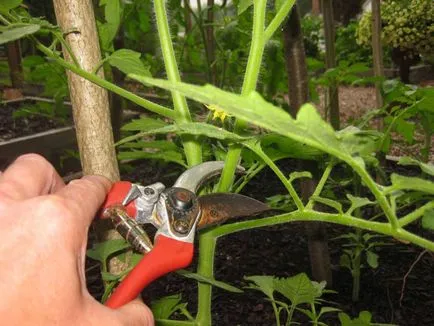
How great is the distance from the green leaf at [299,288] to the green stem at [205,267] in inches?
7.9

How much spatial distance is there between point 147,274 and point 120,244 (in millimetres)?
114

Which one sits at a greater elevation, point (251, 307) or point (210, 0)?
point (210, 0)

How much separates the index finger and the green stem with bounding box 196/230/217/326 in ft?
0.48

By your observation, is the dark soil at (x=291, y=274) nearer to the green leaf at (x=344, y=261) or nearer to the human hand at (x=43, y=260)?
the green leaf at (x=344, y=261)

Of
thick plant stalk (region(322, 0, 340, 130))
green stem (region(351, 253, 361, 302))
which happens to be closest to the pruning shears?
green stem (region(351, 253, 361, 302))

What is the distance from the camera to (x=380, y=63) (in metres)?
1.48

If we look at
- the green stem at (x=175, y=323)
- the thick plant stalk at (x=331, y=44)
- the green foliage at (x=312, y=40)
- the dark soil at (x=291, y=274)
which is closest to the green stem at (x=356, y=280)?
the dark soil at (x=291, y=274)

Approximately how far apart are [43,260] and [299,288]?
51cm

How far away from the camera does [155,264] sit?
0.54m

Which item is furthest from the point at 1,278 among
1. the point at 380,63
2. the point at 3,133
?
the point at 3,133

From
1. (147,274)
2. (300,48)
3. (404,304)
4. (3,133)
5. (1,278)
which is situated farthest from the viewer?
(3,133)

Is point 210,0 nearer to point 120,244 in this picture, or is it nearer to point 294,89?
point 294,89

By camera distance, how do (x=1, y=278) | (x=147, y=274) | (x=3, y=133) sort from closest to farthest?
(x=1, y=278), (x=147, y=274), (x=3, y=133)

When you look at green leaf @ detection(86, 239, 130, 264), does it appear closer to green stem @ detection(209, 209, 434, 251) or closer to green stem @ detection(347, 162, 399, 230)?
green stem @ detection(209, 209, 434, 251)
